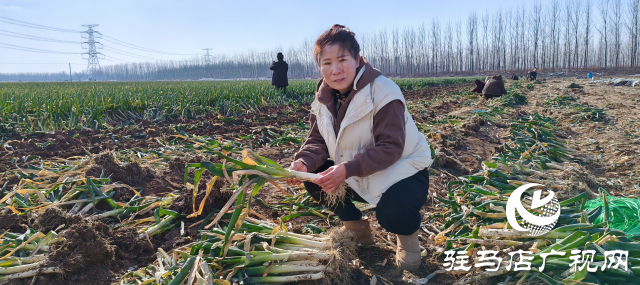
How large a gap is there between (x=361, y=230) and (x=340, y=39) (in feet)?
3.79

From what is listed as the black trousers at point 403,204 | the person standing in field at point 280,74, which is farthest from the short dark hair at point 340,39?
the person standing in field at point 280,74

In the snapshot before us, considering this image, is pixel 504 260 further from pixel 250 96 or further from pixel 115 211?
pixel 250 96

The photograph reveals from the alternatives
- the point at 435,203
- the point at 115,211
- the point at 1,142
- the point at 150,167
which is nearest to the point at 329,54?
the point at 435,203

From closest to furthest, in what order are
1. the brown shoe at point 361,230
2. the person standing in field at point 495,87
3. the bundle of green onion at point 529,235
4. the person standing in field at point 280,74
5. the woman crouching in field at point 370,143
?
the bundle of green onion at point 529,235
the woman crouching in field at point 370,143
the brown shoe at point 361,230
the person standing in field at point 495,87
the person standing in field at point 280,74

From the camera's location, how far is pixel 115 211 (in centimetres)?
271

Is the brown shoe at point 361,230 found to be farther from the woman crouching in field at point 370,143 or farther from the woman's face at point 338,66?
the woman's face at point 338,66

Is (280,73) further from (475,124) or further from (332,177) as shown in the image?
(332,177)

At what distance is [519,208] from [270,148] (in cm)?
362

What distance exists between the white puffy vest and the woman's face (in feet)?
0.19

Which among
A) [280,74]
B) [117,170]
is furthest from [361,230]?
[280,74]

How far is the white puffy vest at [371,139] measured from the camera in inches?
76.8

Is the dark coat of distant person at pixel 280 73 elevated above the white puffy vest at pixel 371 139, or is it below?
above

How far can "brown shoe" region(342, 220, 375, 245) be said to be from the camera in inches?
88.5

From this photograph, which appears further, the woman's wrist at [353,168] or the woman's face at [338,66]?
the woman's face at [338,66]
